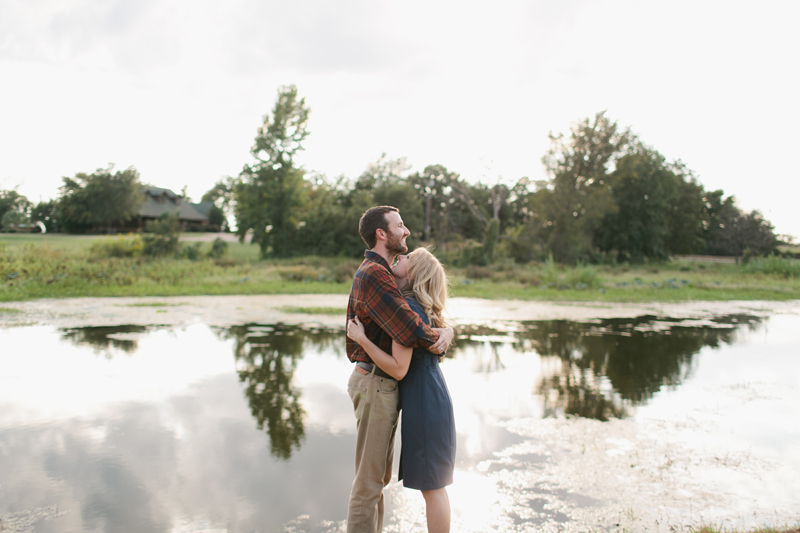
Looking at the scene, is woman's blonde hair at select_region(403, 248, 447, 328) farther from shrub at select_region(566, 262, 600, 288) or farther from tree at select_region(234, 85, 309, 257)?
tree at select_region(234, 85, 309, 257)

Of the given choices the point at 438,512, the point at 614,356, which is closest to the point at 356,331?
the point at 438,512

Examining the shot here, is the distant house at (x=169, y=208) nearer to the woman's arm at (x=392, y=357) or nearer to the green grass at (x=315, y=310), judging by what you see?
the green grass at (x=315, y=310)

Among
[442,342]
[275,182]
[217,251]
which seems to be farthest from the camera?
[275,182]

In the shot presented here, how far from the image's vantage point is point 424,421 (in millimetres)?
2611

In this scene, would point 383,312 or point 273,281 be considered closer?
point 383,312

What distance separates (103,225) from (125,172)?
580cm

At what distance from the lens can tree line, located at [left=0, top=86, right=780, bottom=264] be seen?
34.5m

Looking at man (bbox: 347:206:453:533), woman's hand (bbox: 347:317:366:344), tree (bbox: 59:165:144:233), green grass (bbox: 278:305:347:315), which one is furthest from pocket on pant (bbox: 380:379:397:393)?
tree (bbox: 59:165:144:233)

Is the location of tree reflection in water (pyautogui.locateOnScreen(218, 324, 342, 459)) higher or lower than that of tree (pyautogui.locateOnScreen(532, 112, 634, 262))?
lower

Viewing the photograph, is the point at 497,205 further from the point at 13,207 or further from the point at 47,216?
the point at 13,207

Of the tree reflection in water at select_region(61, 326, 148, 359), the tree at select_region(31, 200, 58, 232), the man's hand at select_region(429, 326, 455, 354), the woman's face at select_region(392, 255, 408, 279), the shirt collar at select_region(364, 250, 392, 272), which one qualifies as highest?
the tree at select_region(31, 200, 58, 232)

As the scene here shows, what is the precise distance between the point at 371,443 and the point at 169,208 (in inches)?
2319

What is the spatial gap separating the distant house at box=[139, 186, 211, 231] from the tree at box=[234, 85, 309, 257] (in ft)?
54.5

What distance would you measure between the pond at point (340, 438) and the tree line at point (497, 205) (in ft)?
74.4
